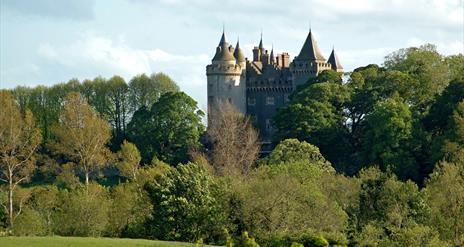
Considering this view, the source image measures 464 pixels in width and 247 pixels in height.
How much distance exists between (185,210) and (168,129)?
137ft

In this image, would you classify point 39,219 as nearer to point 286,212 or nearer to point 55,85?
point 286,212

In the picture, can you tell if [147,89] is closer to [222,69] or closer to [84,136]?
[222,69]

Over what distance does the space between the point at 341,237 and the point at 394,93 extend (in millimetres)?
36608

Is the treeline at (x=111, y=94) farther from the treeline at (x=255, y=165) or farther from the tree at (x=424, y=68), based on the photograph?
the tree at (x=424, y=68)

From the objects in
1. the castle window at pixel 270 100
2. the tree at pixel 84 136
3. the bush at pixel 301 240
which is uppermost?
the castle window at pixel 270 100

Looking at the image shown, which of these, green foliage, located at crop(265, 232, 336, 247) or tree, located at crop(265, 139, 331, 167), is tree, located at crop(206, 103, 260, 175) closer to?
tree, located at crop(265, 139, 331, 167)

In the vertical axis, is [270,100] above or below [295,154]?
above

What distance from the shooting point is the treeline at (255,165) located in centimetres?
5056

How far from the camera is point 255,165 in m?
84.4

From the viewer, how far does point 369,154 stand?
241 ft

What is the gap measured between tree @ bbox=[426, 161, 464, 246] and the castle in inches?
1888

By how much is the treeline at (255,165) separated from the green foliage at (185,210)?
6cm

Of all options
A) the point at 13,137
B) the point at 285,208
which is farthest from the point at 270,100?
the point at 285,208

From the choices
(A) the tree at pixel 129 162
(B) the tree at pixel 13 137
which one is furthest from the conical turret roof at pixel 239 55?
(B) the tree at pixel 13 137
